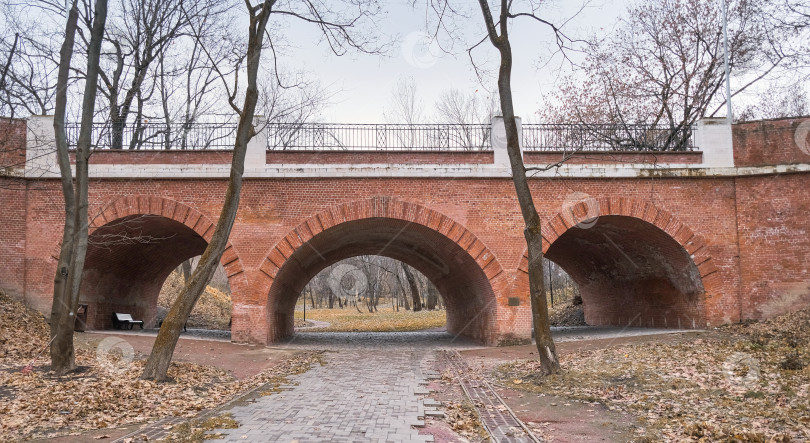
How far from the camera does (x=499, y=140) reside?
15.9m

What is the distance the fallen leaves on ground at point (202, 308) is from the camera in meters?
25.9

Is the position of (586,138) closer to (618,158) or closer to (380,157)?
(618,158)

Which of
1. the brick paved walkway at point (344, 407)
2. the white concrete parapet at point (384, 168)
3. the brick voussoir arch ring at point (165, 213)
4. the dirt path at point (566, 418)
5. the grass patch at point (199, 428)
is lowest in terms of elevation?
the dirt path at point (566, 418)

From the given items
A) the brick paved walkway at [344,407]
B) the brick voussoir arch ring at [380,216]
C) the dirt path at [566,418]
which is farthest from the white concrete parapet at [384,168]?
the dirt path at [566,418]

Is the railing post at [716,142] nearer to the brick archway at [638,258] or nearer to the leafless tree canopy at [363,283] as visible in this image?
the brick archway at [638,258]

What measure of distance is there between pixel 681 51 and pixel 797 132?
10188mm

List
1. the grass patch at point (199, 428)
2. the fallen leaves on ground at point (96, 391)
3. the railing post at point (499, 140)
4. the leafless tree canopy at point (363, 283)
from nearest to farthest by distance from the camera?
the grass patch at point (199, 428), the fallen leaves on ground at point (96, 391), the railing post at point (499, 140), the leafless tree canopy at point (363, 283)

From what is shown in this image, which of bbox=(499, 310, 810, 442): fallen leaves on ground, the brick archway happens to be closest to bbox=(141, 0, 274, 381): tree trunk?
bbox=(499, 310, 810, 442): fallen leaves on ground

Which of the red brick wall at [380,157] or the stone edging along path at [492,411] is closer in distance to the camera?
the stone edging along path at [492,411]

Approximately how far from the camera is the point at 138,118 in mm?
22969

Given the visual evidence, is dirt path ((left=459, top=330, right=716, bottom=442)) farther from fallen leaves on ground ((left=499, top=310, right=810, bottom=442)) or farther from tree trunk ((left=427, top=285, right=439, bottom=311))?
tree trunk ((left=427, top=285, right=439, bottom=311))

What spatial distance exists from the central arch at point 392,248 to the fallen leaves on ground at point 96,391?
357 centimetres

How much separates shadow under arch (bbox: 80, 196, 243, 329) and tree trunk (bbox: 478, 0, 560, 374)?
7.63 metres

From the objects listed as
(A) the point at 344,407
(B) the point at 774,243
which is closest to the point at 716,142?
(B) the point at 774,243
